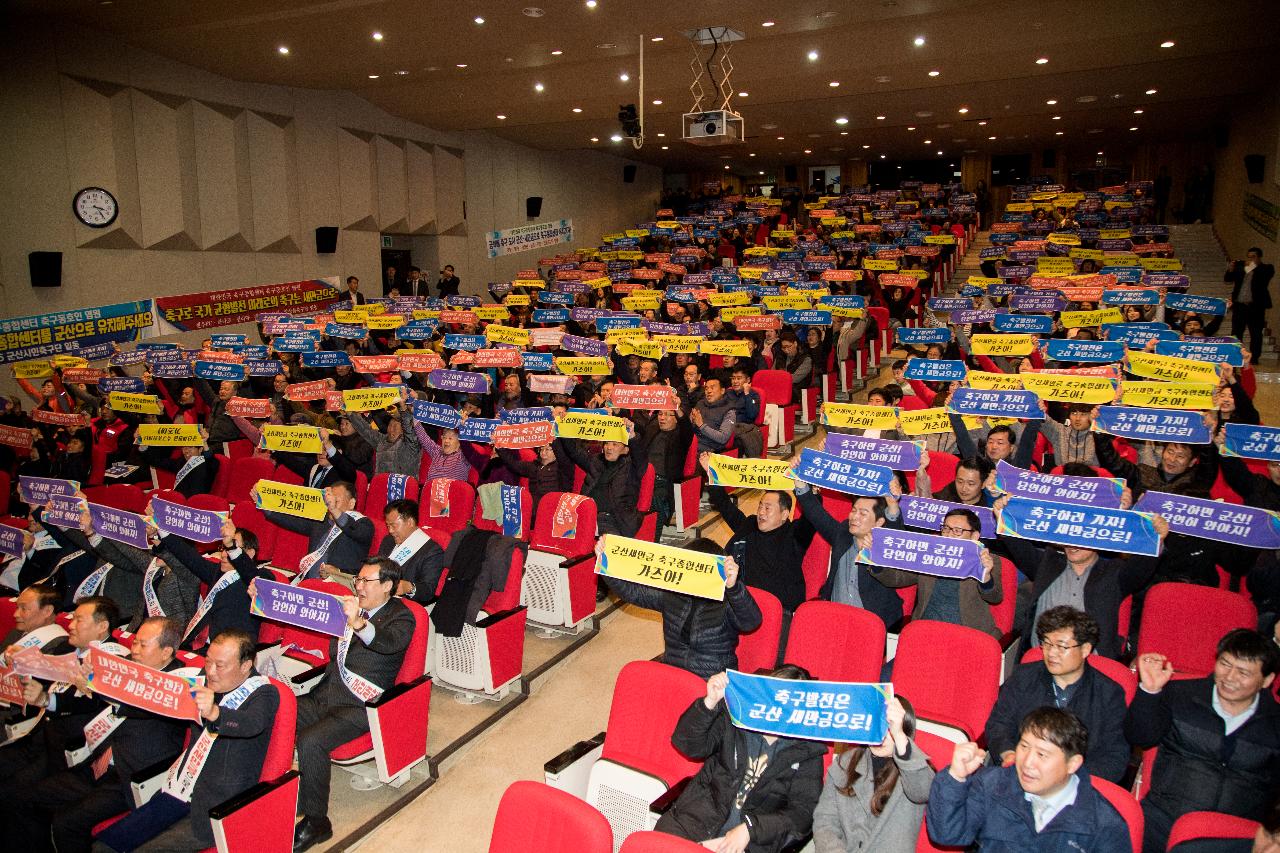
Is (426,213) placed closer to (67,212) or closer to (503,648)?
(67,212)

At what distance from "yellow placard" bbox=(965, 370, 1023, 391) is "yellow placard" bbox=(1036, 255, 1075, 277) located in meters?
7.67

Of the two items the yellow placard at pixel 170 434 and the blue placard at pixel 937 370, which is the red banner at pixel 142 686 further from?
the blue placard at pixel 937 370

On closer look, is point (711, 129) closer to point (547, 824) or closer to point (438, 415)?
point (438, 415)

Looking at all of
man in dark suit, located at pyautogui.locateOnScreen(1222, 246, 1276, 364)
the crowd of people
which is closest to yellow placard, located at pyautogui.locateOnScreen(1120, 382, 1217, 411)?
the crowd of people

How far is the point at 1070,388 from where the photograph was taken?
199 inches

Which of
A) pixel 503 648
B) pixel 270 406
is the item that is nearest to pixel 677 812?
pixel 503 648

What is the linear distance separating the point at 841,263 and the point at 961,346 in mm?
7605

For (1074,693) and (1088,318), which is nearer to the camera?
(1074,693)

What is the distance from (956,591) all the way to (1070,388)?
1.78 meters

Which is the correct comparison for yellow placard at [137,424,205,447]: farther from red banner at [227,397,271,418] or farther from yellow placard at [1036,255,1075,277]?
yellow placard at [1036,255,1075,277]

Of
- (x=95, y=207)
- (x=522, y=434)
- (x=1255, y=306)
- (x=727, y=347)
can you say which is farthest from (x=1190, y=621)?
(x=95, y=207)

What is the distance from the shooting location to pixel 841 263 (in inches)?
618

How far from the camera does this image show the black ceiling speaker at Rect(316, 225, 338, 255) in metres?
17.3

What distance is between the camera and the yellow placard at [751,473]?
14.5 feet
